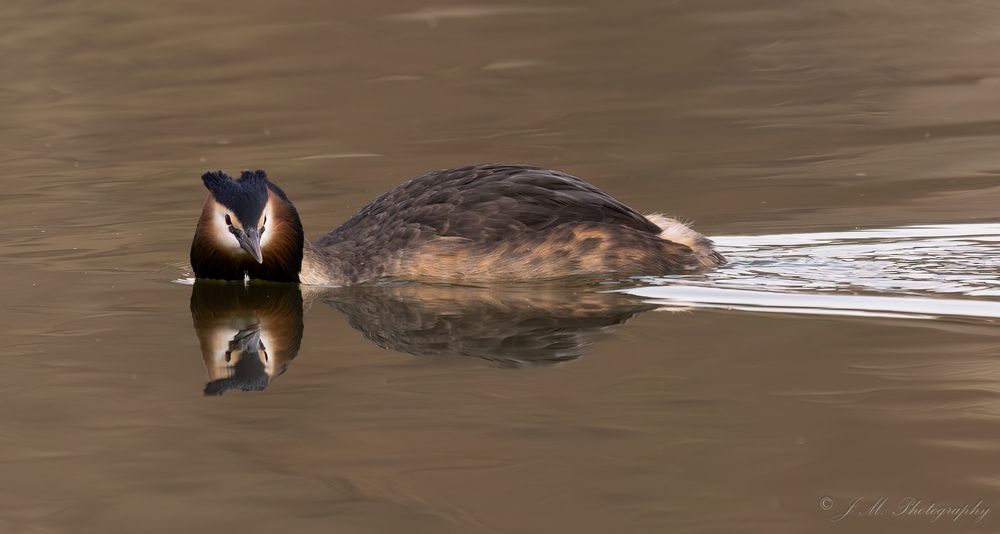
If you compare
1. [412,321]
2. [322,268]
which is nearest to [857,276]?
[412,321]

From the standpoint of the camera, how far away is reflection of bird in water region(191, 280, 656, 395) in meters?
9.29

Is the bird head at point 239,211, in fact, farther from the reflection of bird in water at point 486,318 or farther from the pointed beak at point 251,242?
the reflection of bird in water at point 486,318

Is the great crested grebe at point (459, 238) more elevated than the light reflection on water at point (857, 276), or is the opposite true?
the great crested grebe at point (459, 238)

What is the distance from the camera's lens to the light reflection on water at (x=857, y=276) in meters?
10.2

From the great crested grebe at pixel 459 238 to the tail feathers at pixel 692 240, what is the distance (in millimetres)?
17

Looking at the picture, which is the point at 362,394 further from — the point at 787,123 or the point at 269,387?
the point at 787,123

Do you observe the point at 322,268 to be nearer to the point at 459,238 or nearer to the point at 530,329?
the point at 459,238

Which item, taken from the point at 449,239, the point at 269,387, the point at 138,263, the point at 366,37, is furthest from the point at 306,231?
the point at 366,37

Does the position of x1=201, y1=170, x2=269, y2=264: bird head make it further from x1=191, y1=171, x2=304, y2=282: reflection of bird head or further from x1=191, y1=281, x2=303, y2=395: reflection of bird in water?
x1=191, y1=281, x2=303, y2=395: reflection of bird in water
